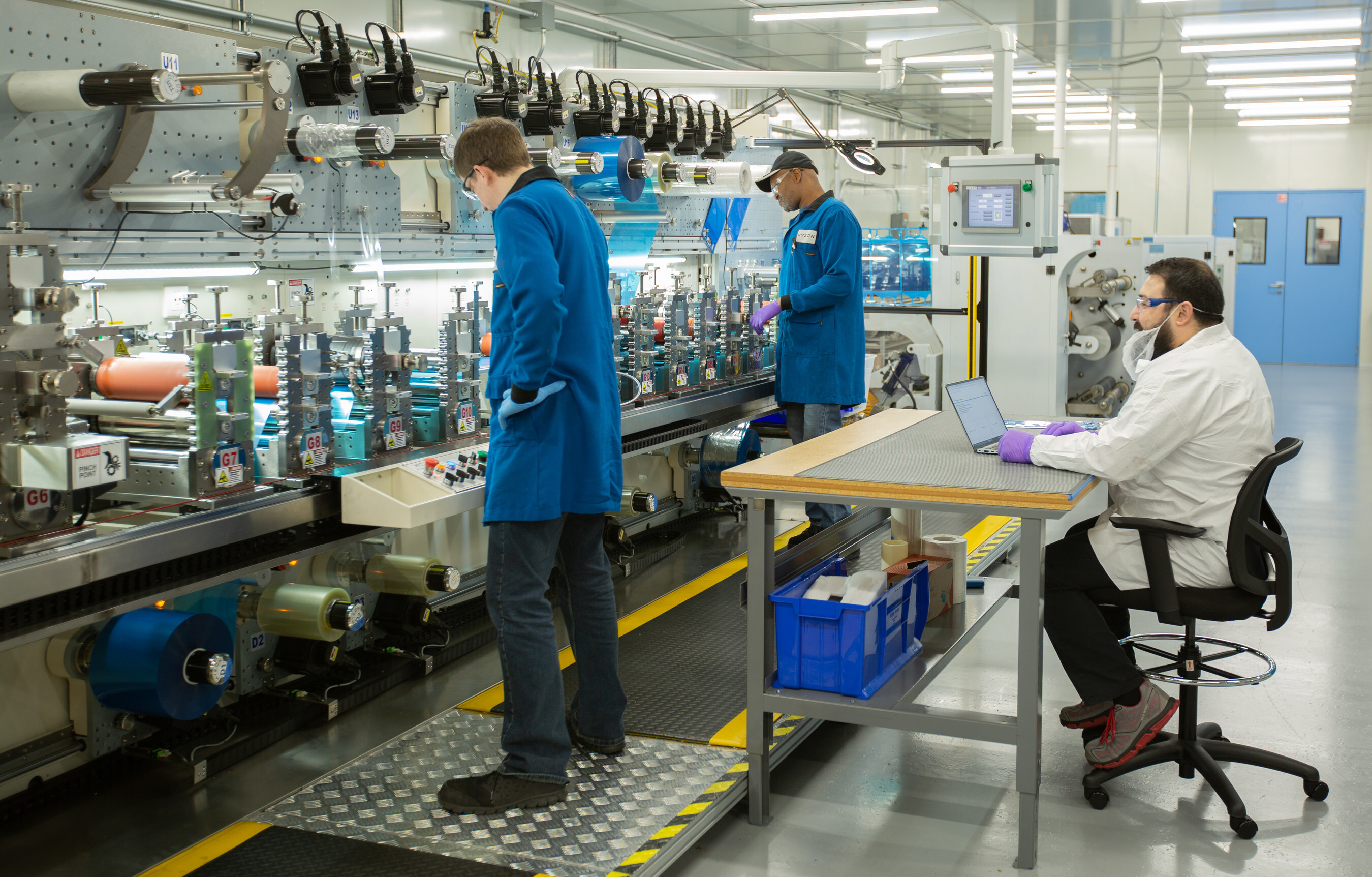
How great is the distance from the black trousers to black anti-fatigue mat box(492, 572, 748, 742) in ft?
2.87

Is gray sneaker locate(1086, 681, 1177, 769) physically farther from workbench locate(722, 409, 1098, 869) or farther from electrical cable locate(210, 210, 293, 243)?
electrical cable locate(210, 210, 293, 243)

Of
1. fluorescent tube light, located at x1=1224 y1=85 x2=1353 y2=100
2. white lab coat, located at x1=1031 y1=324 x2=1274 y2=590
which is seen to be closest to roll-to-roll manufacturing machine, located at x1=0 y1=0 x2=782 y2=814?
white lab coat, located at x1=1031 y1=324 x2=1274 y2=590

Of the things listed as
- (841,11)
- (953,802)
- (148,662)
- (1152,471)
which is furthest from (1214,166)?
(148,662)

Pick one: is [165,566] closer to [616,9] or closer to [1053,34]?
[616,9]

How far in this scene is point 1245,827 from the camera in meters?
2.88

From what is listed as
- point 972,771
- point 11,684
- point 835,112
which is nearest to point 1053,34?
point 835,112

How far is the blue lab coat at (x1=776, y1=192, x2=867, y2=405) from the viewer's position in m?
4.77

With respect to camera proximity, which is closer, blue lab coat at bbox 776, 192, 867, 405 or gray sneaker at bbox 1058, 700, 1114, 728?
gray sneaker at bbox 1058, 700, 1114, 728

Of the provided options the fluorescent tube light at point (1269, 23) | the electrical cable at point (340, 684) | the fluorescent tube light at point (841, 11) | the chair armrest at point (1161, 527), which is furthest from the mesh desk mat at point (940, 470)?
the fluorescent tube light at point (1269, 23)

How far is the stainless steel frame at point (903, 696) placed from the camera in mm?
2701

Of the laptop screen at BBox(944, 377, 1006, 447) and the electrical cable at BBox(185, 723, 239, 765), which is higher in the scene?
the laptop screen at BBox(944, 377, 1006, 447)

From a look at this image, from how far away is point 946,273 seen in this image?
7254mm

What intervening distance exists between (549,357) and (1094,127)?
15421mm

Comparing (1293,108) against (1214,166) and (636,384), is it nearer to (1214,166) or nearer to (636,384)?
(1214,166)
